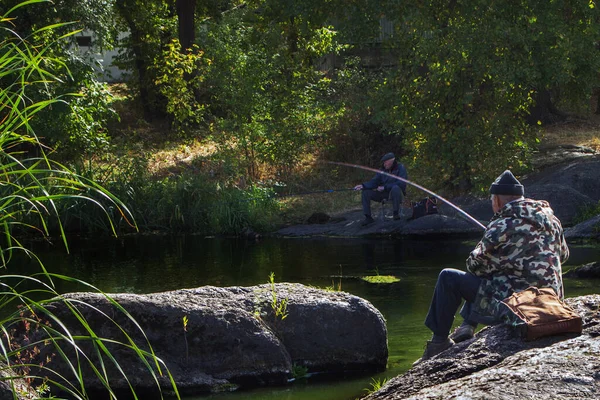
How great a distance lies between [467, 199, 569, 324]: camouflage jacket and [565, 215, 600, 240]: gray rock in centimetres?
837

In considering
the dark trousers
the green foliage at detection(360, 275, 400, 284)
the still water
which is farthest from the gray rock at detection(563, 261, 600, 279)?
the dark trousers

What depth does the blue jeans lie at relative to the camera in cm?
621

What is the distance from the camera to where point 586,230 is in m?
14.0

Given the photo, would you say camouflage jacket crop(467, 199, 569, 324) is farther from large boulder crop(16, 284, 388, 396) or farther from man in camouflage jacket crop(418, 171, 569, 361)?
Result: large boulder crop(16, 284, 388, 396)

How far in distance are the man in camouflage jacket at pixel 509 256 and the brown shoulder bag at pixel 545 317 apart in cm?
57

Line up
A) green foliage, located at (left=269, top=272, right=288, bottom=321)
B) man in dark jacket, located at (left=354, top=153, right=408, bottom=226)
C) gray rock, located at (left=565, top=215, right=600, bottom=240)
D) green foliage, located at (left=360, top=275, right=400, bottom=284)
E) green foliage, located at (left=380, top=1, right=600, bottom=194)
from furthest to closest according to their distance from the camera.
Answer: green foliage, located at (left=380, top=1, right=600, bottom=194) < man in dark jacket, located at (left=354, top=153, right=408, bottom=226) < gray rock, located at (left=565, top=215, right=600, bottom=240) < green foliage, located at (left=360, top=275, right=400, bottom=284) < green foliage, located at (left=269, top=272, right=288, bottom=321)

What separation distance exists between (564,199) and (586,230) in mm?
1858

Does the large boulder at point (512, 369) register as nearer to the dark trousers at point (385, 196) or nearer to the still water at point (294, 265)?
the still water at point (294, 265)

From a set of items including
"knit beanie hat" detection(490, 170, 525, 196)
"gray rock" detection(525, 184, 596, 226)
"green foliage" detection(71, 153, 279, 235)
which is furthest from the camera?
"green foliage" detection(71, 153, 279, 235)

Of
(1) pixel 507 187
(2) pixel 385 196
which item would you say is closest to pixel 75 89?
(2) pixel 385 196

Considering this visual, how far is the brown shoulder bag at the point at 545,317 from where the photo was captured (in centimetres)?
493

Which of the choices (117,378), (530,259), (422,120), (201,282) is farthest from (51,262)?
(530,259)

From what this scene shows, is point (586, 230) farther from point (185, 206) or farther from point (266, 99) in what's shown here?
point (266, 99)

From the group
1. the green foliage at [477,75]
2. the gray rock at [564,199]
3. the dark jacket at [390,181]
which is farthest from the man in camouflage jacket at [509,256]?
the green foliage at [477,75]
